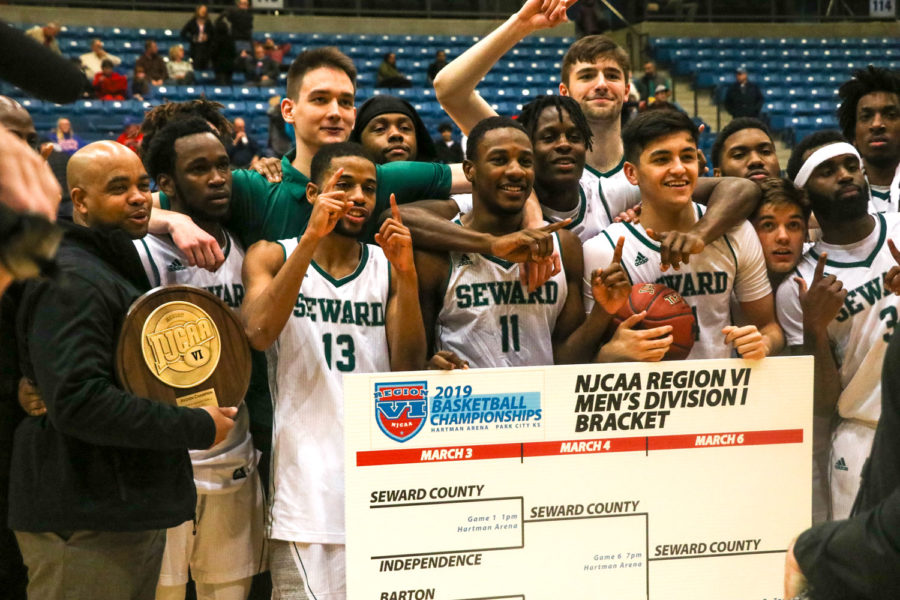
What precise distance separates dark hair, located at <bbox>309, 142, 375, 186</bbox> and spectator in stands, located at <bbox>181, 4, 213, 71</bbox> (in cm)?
1271

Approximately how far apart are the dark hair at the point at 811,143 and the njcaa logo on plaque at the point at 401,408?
218 centimetres

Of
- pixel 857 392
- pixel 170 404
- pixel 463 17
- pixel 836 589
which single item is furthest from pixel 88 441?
pixel 463 17

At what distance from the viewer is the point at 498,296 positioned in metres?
3.39

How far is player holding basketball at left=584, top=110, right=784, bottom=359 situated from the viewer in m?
3.50

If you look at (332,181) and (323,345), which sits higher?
(332,181)

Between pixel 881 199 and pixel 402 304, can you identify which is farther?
pixel 881 199

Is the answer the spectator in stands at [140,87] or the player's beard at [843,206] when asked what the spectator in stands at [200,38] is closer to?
the spectator in stands at [140,87]

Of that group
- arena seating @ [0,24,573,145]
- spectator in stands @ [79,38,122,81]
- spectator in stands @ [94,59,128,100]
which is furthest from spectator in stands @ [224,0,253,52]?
spectator in stands @ [94,59,128,100]

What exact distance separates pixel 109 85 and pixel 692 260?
1226 cm

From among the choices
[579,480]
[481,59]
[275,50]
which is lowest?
[579,480]

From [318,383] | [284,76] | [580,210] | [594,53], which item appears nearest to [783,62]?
[284,76]

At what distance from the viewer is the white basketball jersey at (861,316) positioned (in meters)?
3.63

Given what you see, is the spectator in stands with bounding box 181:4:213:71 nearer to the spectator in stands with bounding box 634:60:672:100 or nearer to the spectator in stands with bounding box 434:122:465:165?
the spectator in stands with bounding box 434:122:465:165

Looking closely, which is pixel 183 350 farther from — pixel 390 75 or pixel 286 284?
pixel 390 75
